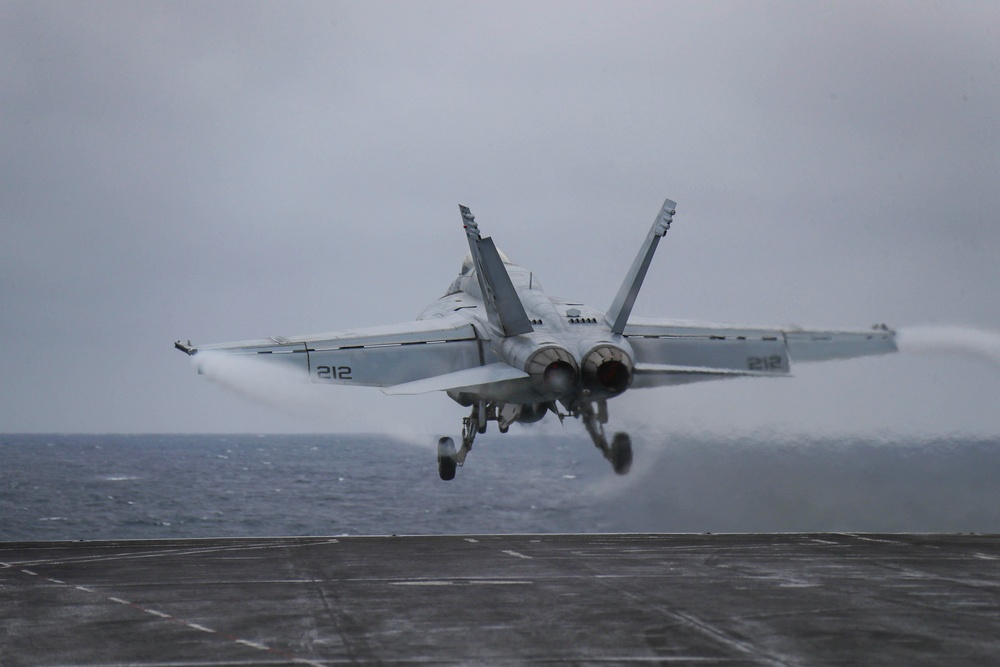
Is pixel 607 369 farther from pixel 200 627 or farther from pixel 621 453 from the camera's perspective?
pixel 200 627

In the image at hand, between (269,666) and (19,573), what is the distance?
49.2ft

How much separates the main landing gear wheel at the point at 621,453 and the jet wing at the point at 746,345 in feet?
8.54

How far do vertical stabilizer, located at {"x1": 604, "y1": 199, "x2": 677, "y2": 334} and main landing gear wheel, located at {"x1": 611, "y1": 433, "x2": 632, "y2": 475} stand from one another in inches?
115

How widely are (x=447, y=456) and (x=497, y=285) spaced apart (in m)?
5.56

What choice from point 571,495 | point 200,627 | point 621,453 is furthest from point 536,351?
point 571,495

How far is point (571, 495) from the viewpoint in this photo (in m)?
106

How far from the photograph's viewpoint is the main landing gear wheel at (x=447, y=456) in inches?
1158

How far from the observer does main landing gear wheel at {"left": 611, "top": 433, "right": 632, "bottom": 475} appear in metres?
27.6

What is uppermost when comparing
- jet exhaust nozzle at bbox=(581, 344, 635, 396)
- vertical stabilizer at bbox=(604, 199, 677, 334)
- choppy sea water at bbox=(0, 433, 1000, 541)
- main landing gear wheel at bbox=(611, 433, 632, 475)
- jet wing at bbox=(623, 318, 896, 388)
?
vertical stabilizer at bbox=(604, 199, 677, 334)

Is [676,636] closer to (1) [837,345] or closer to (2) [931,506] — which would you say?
(1) [837,345]

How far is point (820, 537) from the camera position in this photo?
123 ft

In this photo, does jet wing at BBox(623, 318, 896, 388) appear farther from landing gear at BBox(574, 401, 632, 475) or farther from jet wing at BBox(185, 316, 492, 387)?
jet wing at BBox(185, 316, 492, 387)

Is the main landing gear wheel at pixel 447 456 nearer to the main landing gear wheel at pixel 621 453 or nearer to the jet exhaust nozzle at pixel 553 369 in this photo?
the jet exhaust nozzle at pixel 553 369

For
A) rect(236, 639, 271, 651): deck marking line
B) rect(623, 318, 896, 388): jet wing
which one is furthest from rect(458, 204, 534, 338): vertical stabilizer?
rect(236, 639, 271, 651): deck marking line
